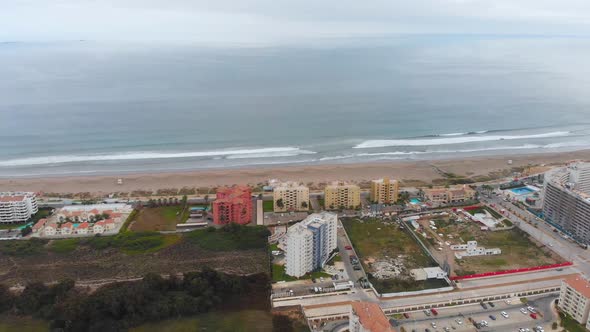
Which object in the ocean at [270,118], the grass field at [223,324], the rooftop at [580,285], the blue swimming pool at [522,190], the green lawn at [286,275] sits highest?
the ocean at [270,118]

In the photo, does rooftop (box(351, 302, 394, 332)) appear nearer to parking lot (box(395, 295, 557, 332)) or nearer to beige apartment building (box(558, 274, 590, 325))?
parking lot (box(395, 295, 557, 332))

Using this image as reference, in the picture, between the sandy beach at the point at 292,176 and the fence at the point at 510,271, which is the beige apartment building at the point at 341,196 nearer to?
the sandy beach at the point at 292,176

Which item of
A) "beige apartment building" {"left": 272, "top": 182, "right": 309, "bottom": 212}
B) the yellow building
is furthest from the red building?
the yellow building

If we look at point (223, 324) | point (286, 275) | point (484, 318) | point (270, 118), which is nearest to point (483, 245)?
point (484, 318)

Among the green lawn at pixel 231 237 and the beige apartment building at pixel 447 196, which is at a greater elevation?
the beige apartment building at pixel 447 196

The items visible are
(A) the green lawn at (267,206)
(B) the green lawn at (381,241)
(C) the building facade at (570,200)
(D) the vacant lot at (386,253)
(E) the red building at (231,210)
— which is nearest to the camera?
(D) the vacant lot at (386,253)

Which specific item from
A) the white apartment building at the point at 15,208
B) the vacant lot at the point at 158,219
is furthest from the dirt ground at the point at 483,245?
the white apartment building at the point at 15,208

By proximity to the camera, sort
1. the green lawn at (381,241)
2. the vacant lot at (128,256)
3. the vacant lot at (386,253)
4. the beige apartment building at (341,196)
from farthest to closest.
A: the beige apartment building at (341,196) < the green lawn at (381,241) < the vacant lot at (128,256) < the vacant lot at (386,253)

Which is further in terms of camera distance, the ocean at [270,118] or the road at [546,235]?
the ocean at [270,118]

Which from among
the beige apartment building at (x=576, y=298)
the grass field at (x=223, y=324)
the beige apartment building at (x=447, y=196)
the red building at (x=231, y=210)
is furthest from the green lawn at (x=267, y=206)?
the beige apartment building at (x=576, y=298)
